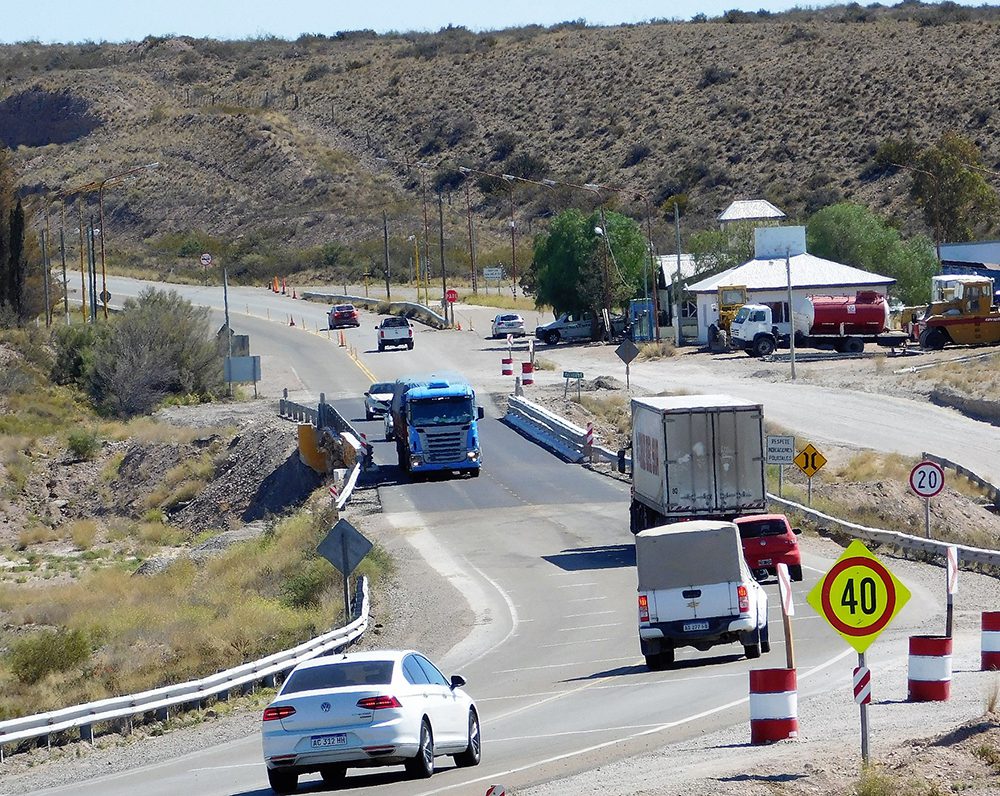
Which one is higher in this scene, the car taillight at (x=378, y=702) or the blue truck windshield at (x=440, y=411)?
the blue truck windshield at (x=440, y=411)

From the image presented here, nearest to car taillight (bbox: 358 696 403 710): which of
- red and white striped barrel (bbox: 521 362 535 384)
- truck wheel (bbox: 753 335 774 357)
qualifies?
red and white striped barrel (bbox: 521 362 535 384)

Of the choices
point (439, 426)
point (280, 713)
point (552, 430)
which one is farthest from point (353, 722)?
point (552, 430)

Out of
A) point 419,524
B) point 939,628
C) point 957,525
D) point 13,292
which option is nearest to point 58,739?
point 939,628

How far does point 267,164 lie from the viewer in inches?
6093

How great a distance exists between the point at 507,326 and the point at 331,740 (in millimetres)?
70792

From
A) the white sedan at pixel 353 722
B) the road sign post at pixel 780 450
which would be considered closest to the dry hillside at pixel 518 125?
the road sign post at pixel 780 450

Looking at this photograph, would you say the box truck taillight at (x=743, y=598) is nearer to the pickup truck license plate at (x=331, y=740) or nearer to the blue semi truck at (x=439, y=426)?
the pickup truck license plate at (x=331, y=740)

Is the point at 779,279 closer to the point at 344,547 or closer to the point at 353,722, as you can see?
the point at 344,547

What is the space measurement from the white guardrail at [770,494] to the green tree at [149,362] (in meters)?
19.3

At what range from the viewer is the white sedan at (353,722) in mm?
13859

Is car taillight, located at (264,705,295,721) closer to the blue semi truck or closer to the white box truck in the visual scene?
the white box truck

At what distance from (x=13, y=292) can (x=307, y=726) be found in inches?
2785

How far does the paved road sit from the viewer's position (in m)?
15.7

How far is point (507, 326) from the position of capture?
84312mm
